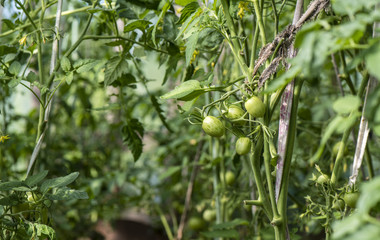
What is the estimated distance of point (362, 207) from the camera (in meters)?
0.32

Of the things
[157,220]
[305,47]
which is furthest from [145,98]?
[305,47]

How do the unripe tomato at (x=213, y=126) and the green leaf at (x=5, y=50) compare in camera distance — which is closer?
the unripe tomato at (x=213, y=126)

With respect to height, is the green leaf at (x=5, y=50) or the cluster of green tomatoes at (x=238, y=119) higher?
the green leaf at (x=5, y=50)

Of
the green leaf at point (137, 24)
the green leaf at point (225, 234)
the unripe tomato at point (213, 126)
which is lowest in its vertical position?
the green leaf at point (225, 234)

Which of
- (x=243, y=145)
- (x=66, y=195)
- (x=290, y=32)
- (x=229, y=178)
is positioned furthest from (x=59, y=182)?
(x=229, y=178)

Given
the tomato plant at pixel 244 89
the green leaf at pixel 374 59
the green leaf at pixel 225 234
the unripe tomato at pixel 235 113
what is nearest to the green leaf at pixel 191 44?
the tomato plant at pixel 244 89

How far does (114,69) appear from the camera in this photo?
837mm

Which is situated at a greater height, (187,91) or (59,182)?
(187,91)

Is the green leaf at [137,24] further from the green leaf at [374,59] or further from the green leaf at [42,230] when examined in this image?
the green leaf at [374,59]

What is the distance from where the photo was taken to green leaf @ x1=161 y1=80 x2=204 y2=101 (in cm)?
58

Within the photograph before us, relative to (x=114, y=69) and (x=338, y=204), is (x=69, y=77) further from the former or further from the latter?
(x=338, y=204)

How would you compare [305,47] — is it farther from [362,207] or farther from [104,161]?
[104,161]

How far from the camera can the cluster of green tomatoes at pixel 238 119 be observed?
56 cm

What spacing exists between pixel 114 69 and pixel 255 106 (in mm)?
377
